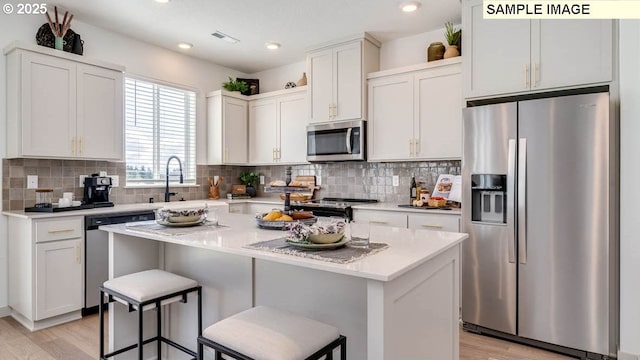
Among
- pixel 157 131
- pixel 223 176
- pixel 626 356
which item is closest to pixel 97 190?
pixel 157 131

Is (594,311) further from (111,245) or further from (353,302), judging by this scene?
(111,245)

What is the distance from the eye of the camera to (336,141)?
159 inches

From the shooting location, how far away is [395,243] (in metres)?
1.66

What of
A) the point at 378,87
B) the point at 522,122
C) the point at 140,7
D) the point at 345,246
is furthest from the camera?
the point at 378,87

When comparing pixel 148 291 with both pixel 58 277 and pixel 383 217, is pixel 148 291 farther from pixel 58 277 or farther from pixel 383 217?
pixel 383 217

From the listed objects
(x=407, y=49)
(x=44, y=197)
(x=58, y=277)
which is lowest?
(x=58, y=277)

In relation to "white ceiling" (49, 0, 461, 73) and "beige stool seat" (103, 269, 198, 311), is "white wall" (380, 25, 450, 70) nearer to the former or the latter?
"white ceiling" (49, 0, 461, 73)

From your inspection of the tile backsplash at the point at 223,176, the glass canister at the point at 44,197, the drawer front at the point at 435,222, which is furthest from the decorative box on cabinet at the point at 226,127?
the drawer front at the point at 435,222

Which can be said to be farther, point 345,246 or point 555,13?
point 555,13

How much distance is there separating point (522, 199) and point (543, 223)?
0.66 ft

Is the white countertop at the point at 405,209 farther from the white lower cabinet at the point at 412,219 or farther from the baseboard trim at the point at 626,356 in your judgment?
the baseboard trim at the point at 626,356

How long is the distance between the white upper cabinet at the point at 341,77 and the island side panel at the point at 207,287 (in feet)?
7.60

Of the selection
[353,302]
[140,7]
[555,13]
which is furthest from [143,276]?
[555,13]

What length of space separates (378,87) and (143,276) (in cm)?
282
